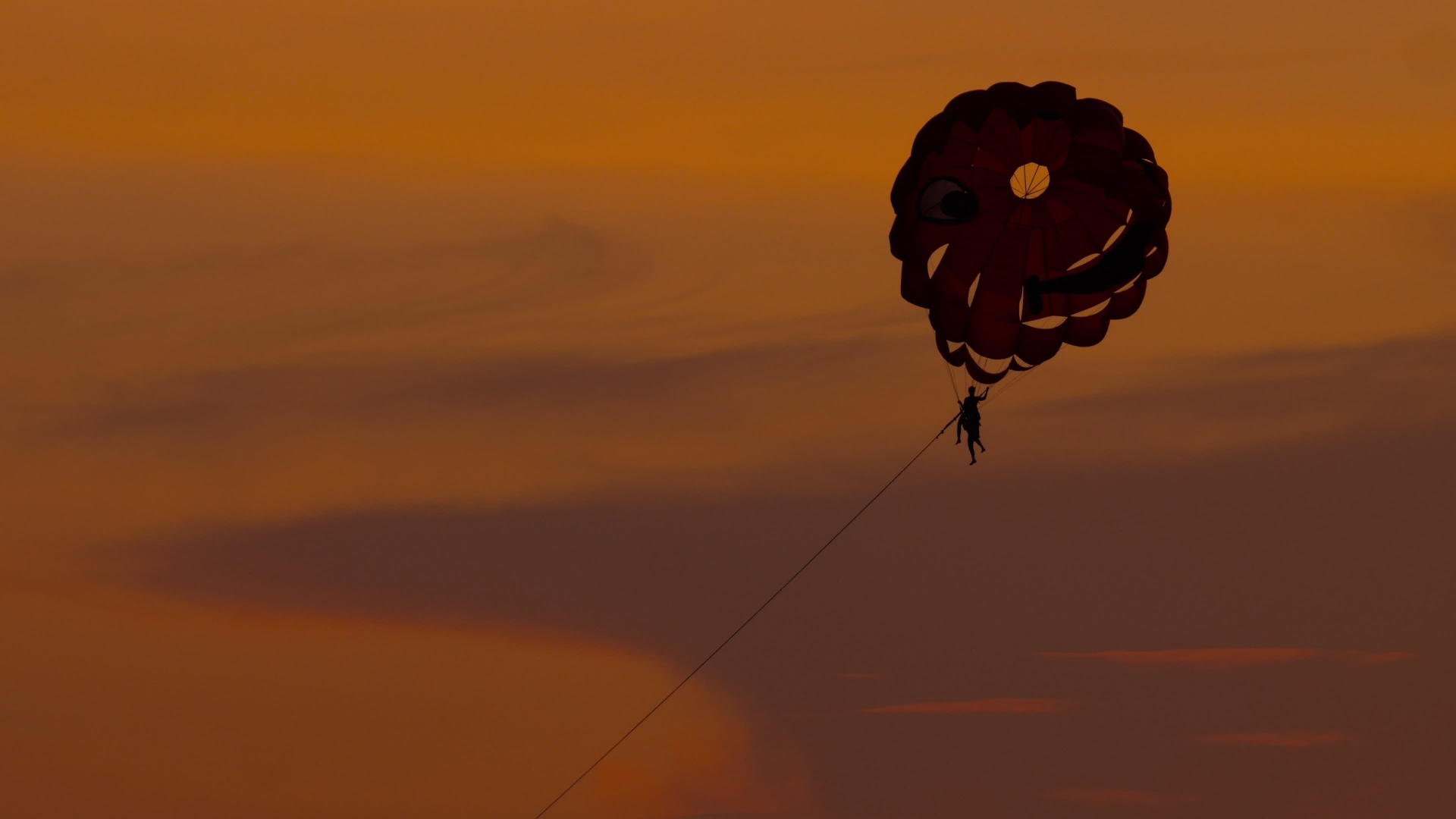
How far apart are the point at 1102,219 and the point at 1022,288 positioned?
8.04 ft

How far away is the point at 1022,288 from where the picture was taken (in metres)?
78.0

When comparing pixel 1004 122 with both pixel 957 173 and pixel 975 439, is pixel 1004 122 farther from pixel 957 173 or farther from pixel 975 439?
pixel 975 439

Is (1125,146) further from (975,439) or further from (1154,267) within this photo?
(975,439)

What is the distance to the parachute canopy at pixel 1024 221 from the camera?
7681cm

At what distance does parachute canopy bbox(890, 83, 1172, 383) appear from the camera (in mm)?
76812

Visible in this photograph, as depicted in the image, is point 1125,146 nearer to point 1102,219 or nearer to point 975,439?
point 1102,219

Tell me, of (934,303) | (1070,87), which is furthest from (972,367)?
(1070,87)

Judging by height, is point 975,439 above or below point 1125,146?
below

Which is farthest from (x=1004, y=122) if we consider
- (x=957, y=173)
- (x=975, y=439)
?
(x=975, y=439)

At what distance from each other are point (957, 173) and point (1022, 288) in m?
3.08

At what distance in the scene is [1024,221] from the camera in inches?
3078

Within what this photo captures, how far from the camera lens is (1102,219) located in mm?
77562

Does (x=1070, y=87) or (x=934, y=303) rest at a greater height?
(x=1070, y=87)

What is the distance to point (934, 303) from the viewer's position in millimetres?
78000
